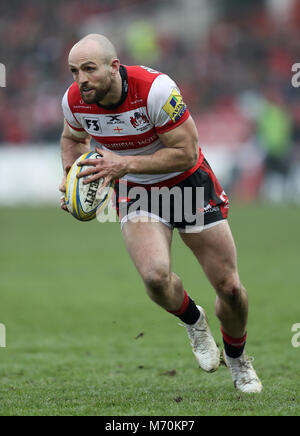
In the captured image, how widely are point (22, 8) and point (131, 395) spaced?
2858 centimetres

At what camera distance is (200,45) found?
92.2 ft

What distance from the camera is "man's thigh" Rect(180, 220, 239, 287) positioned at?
5301 mm

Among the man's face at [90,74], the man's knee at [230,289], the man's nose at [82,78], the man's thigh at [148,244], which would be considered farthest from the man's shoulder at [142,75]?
the man's knee at [230,289]

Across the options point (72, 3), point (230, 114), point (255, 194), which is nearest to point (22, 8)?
point (72, 3)

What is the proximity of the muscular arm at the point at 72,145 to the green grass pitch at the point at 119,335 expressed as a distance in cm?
165

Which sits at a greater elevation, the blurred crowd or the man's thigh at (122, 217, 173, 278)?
the man's thigh at (122, 217, 173, 278)

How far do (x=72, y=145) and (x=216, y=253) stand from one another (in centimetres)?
135

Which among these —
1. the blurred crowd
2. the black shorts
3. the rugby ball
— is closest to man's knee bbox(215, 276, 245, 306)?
the black shorts

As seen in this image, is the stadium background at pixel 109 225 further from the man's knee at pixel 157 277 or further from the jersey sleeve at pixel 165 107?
the jersey sleeve at pixel 165 107

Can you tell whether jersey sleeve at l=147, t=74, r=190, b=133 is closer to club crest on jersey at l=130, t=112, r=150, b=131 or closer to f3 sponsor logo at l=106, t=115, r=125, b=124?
club crest on jersey at l=130, t=112, r=150, b=131

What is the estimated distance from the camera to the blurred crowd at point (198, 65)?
22.9 metres

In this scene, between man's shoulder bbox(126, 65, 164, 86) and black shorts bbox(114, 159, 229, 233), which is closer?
man's shoulder bbox(126, 65, 164, 86)

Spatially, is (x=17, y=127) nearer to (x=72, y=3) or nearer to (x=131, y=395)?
(x=72, y=3)

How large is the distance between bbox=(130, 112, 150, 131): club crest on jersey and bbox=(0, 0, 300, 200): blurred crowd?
53.7ft
